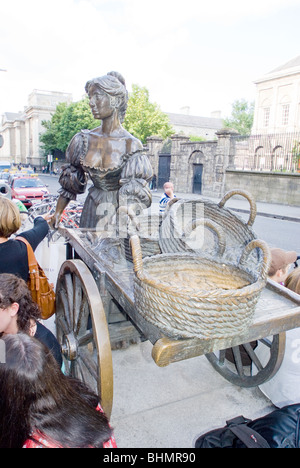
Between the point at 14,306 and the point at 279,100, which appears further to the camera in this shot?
the point at 279,100

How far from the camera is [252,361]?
2.50 m

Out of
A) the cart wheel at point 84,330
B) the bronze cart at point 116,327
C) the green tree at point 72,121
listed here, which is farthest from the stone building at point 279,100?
the cart wheel at point 84,330

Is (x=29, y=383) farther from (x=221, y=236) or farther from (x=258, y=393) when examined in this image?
(x=258, y=393)

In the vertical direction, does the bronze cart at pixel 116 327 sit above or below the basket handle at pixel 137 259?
below

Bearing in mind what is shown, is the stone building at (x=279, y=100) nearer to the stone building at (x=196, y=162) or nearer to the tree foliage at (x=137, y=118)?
the tree foliage at (x=137, y=118)

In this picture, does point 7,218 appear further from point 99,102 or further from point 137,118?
point 137,118

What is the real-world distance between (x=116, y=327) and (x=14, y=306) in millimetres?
1077

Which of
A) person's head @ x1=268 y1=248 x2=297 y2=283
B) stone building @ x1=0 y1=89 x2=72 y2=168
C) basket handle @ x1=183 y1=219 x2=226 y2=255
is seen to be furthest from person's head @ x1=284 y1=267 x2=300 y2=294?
stone building @ x1=0 y1=89 x2=72 y2=168

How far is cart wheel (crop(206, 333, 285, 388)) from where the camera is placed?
2234mm

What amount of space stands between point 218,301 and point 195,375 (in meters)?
1.79

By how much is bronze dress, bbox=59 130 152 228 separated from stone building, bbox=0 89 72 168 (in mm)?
51254

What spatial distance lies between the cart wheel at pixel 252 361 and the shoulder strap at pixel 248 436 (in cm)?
92

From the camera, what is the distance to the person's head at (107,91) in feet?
7.75

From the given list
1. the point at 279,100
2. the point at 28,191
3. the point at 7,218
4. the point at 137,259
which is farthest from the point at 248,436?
the point at 279,100
